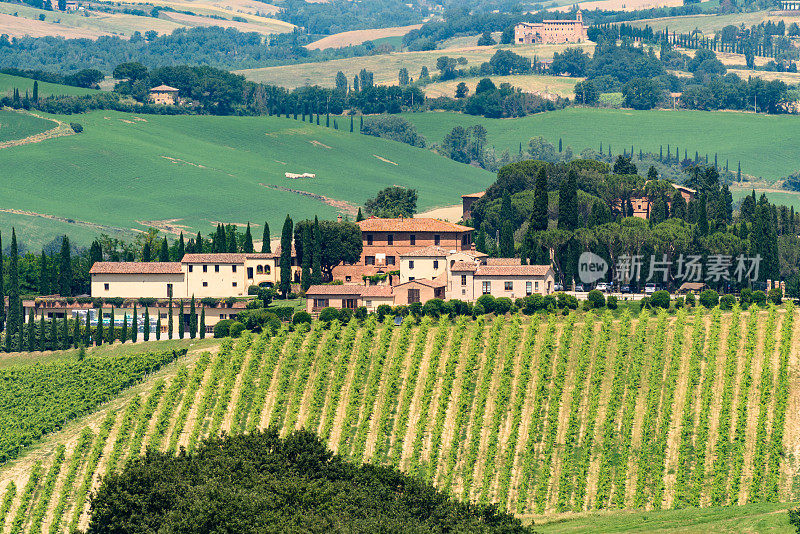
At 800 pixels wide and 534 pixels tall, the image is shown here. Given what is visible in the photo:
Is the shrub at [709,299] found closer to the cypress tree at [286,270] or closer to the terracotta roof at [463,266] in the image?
the terracotta roof at [463,266]

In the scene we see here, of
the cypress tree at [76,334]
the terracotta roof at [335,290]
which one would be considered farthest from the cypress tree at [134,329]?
the terracotta roof at [335,290]

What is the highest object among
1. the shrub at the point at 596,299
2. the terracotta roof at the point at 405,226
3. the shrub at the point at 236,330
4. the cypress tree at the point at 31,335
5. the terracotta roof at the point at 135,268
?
the terracotta roof at the point at 405,226

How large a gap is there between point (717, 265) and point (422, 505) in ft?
179

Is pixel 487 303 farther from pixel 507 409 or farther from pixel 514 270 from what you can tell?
pixel 507 409

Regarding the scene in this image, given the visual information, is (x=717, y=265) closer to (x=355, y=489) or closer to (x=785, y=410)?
(x=785, y=410)

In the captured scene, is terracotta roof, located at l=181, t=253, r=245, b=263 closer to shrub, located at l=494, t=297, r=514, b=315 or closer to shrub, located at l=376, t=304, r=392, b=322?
shrub, located at l=376, t=304, r=392, b=322

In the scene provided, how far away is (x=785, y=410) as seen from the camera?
88188 millimetres

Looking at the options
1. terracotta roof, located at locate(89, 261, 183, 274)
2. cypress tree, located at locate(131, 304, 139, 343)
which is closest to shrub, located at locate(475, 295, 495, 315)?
cypress tree, located at locate(131, 304, 139, 343)

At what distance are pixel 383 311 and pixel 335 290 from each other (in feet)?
28.8

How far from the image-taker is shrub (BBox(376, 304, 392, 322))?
107 m

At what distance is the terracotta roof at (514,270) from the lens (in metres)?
113

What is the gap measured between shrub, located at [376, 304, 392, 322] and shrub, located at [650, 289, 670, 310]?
18.6 meters

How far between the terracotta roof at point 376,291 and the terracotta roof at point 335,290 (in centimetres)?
41

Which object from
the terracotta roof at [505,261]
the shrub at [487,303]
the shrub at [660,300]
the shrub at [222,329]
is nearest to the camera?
the shrub at [660,300]
